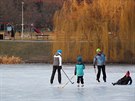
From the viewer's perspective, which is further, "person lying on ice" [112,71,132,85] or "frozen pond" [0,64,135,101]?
"person lying on ice" [112,71,132,85]

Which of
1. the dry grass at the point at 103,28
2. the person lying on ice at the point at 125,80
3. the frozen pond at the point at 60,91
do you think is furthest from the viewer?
the dry grass at the point at 103,28

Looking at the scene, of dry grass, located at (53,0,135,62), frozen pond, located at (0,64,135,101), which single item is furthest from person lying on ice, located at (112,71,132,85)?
dry grass, located at (53,0,135,62)

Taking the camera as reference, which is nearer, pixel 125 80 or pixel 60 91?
pixel 60 91

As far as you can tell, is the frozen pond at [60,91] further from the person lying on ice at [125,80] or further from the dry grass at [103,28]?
the dry grass at [103,28]

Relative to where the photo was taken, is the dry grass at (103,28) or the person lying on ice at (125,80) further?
the dry grass at (103,28)

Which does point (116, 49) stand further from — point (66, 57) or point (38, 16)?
point (38, 16)

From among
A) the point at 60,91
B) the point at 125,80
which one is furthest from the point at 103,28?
the point at 60,91

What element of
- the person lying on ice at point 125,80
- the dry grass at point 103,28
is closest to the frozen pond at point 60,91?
the person lying on ice at point 125,80

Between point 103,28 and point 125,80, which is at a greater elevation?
point 103,28

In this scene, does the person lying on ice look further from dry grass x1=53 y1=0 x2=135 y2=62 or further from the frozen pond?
dry grass x1=53 y1=0 x2=135 y2=62

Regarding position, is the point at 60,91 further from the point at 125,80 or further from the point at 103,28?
the point at 103,28

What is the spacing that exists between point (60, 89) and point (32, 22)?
205ft

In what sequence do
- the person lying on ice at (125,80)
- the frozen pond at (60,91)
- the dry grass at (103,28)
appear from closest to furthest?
the frozen pond at (60,91)
the person lying on ice at (125,80)
the dry grass at (103,28)

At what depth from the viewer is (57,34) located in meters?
44.8
